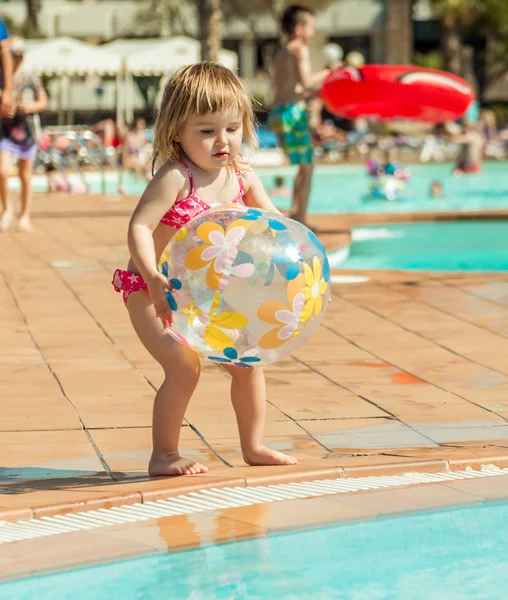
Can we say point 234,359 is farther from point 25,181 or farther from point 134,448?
Answer: point 25,181

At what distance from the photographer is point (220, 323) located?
3.59 meters

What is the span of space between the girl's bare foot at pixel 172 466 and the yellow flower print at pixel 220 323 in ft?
1.46

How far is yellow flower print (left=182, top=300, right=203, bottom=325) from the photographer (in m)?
3.59

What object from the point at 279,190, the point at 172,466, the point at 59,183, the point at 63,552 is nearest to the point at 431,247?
the point at 279,190

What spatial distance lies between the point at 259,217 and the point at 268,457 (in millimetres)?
784

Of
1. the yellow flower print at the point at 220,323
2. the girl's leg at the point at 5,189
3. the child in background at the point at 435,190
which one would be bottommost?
the child in background at the point at 435,190

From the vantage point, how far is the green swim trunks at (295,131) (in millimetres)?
10570

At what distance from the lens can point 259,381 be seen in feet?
13.0

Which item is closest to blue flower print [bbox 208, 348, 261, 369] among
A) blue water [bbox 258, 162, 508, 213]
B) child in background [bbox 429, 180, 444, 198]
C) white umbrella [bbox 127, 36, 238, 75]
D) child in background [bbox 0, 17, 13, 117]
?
child in background [bbox 0, 17, 13, 117]

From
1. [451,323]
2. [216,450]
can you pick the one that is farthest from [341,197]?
[216,450]

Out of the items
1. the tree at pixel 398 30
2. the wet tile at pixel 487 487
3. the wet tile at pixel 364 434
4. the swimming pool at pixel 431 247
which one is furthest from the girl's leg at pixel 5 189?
the tree at pixel 398 30

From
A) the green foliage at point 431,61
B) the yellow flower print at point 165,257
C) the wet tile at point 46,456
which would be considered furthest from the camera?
the green foliage at point 431,61

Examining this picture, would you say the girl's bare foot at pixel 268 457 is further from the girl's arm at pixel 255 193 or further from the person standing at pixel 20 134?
the person standing at pixel 20 134

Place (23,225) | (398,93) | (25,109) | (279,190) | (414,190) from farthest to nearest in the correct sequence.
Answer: (414,190) < (279,190) < (398,93) < (23,225) < (25,109)
